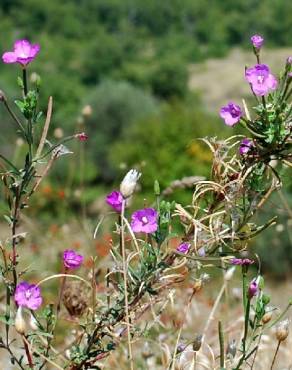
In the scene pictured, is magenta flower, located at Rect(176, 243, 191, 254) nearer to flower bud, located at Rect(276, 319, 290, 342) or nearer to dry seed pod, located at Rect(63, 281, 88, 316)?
flower bud, located at Rect(276, 319, 290, 342)

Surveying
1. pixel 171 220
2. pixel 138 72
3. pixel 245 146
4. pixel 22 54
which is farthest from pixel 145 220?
pixel 138 72

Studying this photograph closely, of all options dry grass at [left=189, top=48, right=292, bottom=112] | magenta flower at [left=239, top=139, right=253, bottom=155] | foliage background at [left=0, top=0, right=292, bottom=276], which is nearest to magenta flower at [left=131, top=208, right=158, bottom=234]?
magenta flower at [left=239, top=139, right=253, bottom=155]

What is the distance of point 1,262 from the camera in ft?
3.34

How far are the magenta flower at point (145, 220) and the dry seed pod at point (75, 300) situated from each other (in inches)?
14.3

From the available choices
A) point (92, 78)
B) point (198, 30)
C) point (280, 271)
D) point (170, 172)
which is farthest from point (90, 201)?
point (198, 30)

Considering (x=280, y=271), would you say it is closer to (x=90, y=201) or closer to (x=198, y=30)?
(x=90, y=201)

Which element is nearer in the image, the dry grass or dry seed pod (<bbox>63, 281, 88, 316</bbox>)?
dry seed pod (<bbox>63, 281, 88, 316</bbox>)

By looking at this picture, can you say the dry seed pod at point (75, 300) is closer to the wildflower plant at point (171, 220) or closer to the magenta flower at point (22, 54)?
the wildflower plant at point (171, 220)

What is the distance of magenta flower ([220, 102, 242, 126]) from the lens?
0.89 meters

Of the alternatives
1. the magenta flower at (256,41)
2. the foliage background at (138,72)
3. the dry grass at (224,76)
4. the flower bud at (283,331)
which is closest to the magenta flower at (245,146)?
the magenta flower at (256,41)

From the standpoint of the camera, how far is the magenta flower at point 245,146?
93 cm

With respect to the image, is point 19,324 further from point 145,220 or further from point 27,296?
point 145,220

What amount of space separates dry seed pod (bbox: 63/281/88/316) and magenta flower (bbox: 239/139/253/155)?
1.39 ft

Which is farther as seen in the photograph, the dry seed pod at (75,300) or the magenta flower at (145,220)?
the dry seed pod at (75,300)
